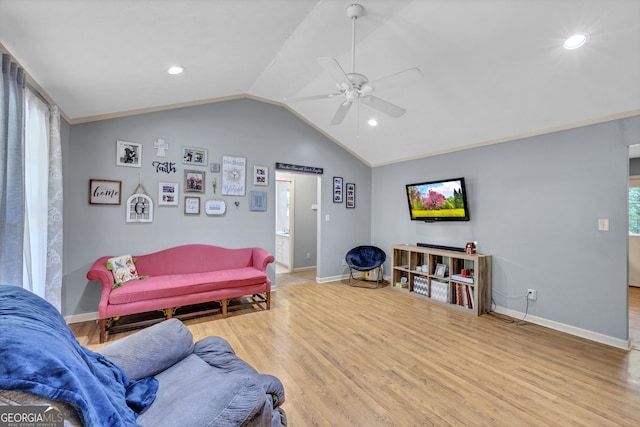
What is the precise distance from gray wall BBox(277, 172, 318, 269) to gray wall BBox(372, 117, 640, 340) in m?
3.06

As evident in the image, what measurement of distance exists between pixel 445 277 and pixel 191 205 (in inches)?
152

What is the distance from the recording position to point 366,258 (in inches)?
215

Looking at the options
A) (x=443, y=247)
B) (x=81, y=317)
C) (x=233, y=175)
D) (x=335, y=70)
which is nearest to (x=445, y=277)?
(x=443, y=247)

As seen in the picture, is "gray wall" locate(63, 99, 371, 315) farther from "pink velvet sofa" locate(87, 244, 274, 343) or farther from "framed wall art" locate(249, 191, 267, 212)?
"pink velvet sofa" locate(87, 244, 274, 343)

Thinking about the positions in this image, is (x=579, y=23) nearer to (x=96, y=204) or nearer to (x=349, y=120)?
(x=349, y=120)

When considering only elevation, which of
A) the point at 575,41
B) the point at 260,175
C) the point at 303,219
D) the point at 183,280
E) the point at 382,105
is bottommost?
the point at 183,280

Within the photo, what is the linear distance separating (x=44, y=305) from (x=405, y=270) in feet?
14.9

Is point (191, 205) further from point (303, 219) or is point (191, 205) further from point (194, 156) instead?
point (303, 219)

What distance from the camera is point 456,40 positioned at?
8.50 feet

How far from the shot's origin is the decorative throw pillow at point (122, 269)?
3221 mm

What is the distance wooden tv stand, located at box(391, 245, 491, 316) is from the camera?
12.3 feet

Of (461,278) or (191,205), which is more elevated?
(191,205)

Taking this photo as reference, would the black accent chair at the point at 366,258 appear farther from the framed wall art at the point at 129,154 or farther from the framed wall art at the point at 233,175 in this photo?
the framed wall art at the point at 129,154

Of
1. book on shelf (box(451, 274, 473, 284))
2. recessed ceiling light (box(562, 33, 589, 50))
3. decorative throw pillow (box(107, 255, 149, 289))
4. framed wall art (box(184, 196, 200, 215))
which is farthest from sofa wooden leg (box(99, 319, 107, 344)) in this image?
recessed ceiling light (box(562, 33, 589, 50))
